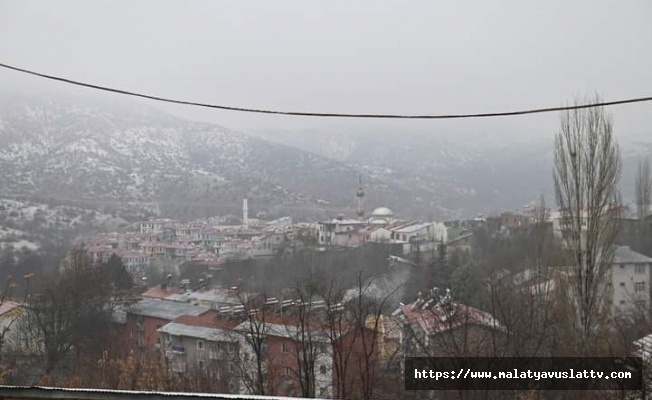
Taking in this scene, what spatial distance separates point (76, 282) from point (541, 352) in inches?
361

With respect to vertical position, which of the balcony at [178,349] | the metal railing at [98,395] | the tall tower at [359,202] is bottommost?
the balcony at [178,349]

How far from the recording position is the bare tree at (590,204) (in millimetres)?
8602

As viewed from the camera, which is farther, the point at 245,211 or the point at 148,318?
the point at 245,211

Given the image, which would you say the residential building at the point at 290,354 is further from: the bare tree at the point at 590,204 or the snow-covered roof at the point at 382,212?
the snow-covered roof at the point at 382,212

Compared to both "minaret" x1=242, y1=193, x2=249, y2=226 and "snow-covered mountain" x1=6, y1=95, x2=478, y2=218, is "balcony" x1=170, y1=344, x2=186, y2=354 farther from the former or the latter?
"snow-covered mountain" x1=6, y1=95, x2=478, y2=218

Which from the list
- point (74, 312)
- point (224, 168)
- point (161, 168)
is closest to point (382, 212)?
point (224, 168)

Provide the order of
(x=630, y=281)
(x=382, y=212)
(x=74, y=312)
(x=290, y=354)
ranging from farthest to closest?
(x=382, y=212), (x=74, y=312), (x=630, y=281), (x=290, y=354)

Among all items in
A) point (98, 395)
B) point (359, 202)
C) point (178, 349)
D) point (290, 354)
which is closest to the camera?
point (98, 395)

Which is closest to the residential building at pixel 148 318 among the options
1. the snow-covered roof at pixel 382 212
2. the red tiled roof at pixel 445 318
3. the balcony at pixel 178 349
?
the balcony at pixel 178 349

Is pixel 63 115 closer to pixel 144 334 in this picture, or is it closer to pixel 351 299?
pixel 144 334

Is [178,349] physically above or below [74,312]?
below

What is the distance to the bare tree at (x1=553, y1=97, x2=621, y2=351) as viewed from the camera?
28.2 feet

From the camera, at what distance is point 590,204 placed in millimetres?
8781

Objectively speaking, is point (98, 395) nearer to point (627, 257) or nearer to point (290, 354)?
point (290, 354)
